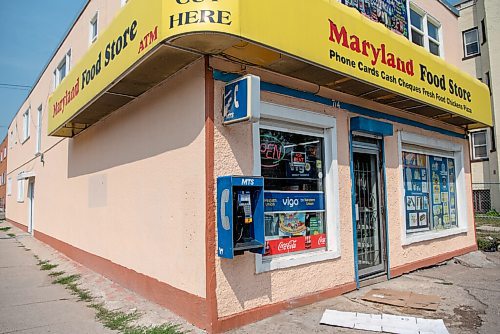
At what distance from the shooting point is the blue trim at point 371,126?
6191 millimetres

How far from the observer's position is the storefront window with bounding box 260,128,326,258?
5.15 m

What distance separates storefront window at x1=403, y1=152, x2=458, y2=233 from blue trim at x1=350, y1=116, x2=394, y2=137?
130 cm

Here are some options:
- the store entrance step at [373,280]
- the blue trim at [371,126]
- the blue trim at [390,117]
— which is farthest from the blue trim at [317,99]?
the store entrance step at [373,280]

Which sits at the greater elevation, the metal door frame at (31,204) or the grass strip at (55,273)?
the metal door frame at (31,204)

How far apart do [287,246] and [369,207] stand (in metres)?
2.26

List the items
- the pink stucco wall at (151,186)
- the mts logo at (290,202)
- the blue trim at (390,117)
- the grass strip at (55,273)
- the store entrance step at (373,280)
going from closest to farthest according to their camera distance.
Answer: the pink stucco wall at (151,186)
the mts logo at (290,202)
the store entrance step at (373,280)
the blue trim at (390,117)
the grass strip at (55,273)

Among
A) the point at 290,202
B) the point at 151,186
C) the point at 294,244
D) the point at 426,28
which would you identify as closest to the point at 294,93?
the point at 290,202

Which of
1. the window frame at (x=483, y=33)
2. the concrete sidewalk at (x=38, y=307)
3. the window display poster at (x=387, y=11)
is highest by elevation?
the window frame at (x=483, y=33)

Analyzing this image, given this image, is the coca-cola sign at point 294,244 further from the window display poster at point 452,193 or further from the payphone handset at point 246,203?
the window display poster at point 452,193

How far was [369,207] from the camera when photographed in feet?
22.3

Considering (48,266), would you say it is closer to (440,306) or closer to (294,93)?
(294,93)

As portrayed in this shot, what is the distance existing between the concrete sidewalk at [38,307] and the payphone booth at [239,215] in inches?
75.1

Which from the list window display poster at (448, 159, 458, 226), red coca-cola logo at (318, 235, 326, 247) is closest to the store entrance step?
red coca-cola logo at (318, 235, 326, 247)

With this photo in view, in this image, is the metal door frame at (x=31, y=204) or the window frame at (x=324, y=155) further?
the metal door frame at (x=31, y=204)
